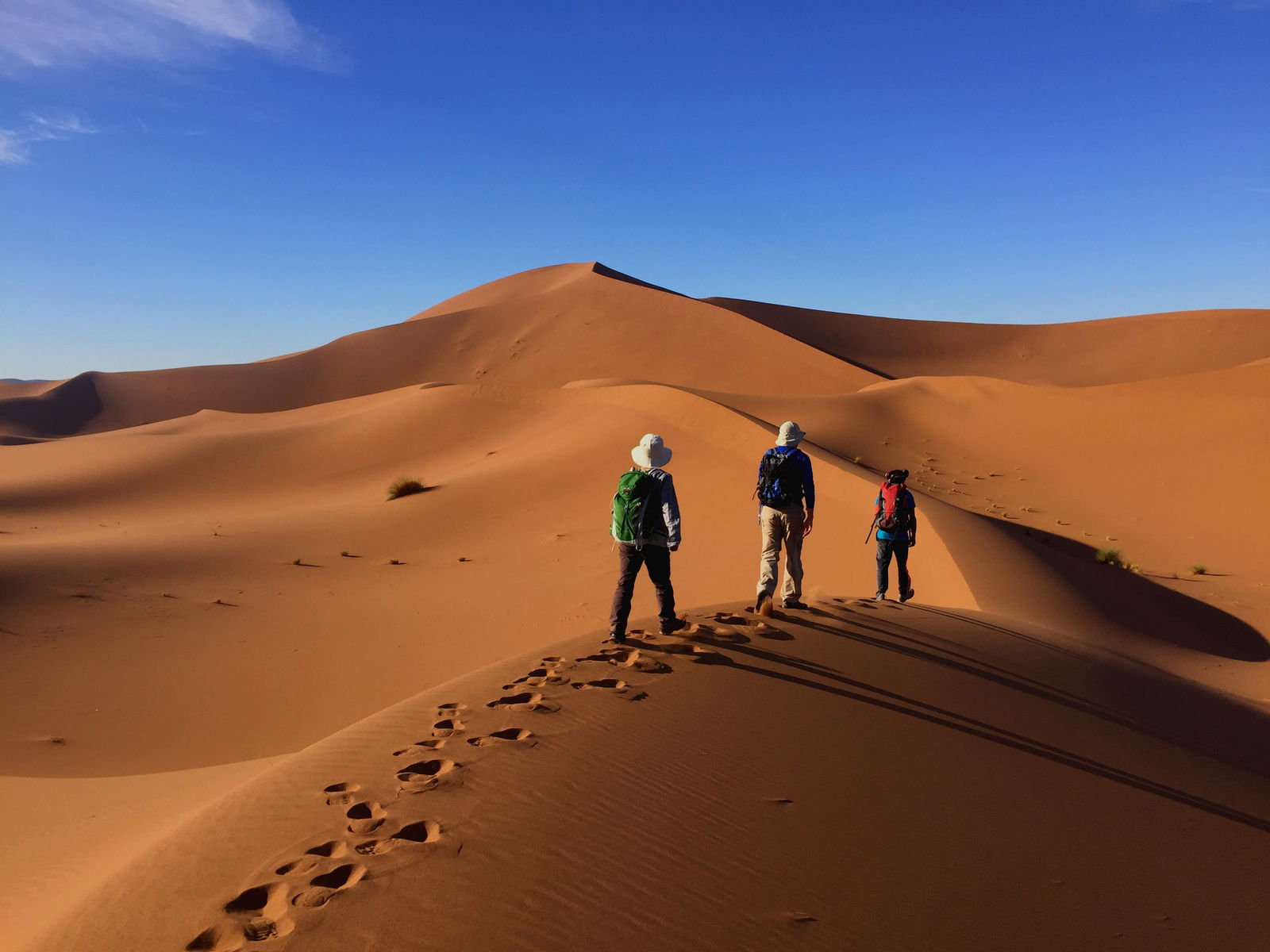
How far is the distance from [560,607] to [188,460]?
75.6ft

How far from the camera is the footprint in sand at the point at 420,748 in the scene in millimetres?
4109

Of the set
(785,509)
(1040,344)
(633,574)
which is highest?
(1040,344)

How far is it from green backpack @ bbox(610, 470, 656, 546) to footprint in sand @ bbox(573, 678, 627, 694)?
1.09 m

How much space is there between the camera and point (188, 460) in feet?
96.2

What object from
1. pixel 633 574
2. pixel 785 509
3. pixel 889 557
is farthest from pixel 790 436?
pixel 889 557

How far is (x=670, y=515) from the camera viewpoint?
5.95 metres

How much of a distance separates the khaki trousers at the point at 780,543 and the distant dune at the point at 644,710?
1.65 feet

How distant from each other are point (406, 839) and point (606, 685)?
83.4 inches

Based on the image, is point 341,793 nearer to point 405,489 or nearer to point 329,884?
point 329,884

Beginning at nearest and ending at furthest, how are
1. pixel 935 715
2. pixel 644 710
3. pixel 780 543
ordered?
pixel 644 710 < pixel 935 715 < pixel 780 543

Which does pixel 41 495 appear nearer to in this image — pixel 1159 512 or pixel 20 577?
pixel 20 577

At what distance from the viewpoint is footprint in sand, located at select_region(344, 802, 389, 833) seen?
3361 millimetres

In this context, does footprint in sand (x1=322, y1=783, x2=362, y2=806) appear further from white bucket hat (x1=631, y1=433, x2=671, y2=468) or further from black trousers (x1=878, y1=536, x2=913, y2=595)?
black trousers (x1=878, y1=536, x2=913, y2=595)

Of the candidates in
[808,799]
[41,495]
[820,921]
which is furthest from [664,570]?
[41,495]
